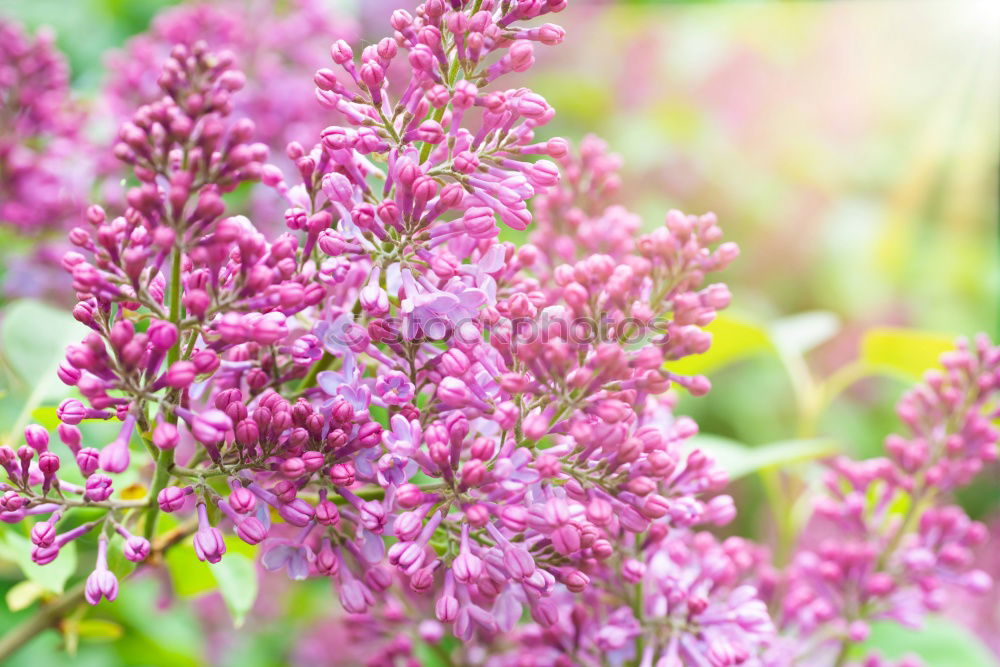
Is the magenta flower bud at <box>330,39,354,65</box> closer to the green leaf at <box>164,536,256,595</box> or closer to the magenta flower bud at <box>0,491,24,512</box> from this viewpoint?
the magenta flower bud at <box>0,491,24,512</box>

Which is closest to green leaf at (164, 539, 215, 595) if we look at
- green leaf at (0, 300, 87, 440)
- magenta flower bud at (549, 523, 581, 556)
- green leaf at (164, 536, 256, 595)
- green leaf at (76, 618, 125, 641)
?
green leaf at (164, 536, 256, 595)

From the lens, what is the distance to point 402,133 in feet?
4.19

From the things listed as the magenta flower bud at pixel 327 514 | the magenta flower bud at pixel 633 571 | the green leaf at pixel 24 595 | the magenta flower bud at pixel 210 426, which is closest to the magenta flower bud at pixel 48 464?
the magenta flower bud at pixel 210 426

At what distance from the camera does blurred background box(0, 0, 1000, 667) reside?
344 centimetres

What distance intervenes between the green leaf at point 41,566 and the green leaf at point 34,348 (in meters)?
0.35

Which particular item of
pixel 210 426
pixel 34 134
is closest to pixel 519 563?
pixel 210 426

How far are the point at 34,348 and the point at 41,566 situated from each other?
622mm

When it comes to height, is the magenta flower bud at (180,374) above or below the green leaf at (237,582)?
above

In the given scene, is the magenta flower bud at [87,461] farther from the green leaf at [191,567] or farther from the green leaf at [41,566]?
the green leaf at [191,567]

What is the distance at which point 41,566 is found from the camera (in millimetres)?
1482

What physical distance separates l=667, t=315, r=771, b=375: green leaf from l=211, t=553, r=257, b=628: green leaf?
41.9 inches

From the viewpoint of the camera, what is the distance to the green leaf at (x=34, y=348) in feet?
6.10

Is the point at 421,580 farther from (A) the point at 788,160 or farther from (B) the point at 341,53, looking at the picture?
(A) the point at 788,160

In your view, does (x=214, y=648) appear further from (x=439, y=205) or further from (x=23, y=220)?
(x=439, y=205)
